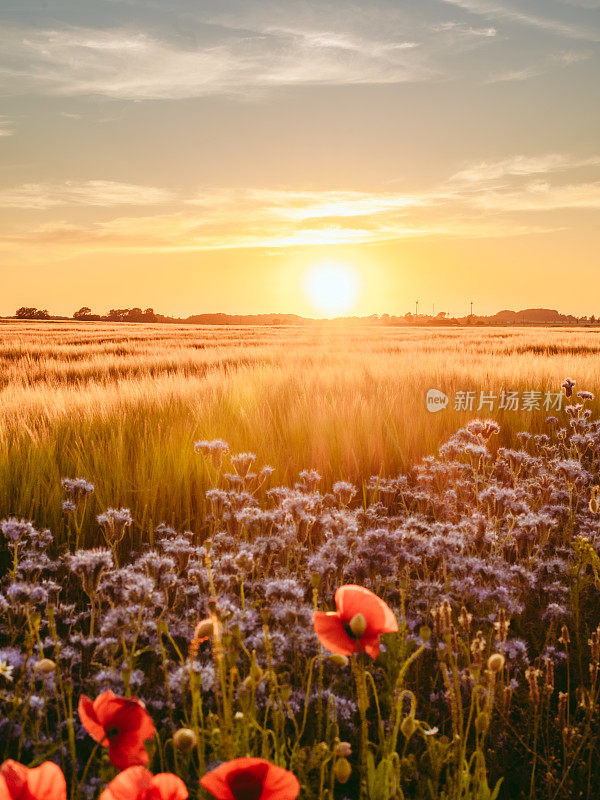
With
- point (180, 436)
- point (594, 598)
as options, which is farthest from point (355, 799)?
point (180, 436)

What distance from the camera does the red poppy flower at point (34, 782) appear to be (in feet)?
3.77

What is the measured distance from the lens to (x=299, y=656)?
234 centimetres

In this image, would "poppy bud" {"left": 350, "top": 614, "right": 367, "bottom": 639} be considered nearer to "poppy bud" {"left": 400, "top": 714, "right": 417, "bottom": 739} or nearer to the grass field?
"poppy bud" {"left": 400, "top": 714, "right": 417, "bottom": 739}

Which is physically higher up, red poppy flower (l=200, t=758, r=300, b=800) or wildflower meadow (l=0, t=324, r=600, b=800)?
red poppy flower (l=200, t=758, r=300, b=800)

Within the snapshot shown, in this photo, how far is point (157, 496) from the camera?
4328 mm

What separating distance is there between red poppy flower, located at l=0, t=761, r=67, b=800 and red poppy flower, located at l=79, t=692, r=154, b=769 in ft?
0.63

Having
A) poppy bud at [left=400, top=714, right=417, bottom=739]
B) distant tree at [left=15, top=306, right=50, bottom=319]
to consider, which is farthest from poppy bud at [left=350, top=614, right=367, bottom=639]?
distant tree at [left=15, top=306, right=50, bottom=319]

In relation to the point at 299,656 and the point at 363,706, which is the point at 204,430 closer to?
the point at 299,656
